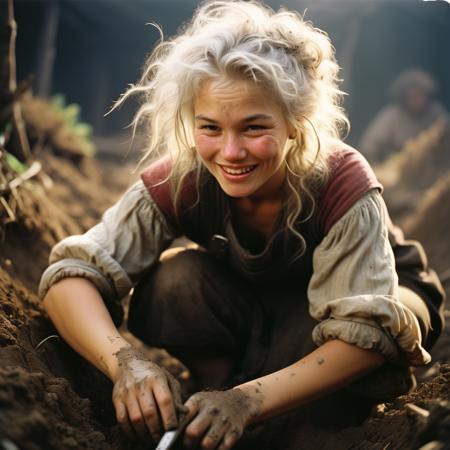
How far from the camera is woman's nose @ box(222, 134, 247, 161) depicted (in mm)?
1886

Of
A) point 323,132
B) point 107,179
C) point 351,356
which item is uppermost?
point 323,132

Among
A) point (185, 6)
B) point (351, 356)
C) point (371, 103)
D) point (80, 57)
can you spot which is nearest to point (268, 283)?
point (351, 356)

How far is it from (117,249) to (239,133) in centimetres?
60

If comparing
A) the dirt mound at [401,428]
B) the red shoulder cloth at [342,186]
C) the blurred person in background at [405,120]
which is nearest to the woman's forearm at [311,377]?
the dirt mound at [401,428]

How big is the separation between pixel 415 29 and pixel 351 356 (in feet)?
44.5

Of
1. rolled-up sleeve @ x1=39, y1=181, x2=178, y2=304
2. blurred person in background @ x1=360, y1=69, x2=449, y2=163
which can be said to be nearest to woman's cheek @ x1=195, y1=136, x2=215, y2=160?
rolled-up sleeve @ x1=39, y1=181, x2=178, y2=304

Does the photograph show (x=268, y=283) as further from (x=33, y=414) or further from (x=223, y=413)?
(x=33, y=414)

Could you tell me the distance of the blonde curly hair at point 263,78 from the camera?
191cm

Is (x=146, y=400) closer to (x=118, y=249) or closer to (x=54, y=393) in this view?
(x=54, y=393)

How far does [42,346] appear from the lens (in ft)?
6.88

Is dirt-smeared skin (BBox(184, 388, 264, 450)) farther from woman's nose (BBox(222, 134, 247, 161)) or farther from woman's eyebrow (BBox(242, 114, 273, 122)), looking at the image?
woman's eyebrow (BBox(242, 114, 273, 122))

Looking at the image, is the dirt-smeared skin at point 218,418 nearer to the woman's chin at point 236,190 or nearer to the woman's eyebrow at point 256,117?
the woman's chin at point 236,190

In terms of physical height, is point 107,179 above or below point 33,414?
below

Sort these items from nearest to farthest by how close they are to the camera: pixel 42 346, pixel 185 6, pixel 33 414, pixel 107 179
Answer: pixel 33 414
pixel 42 346
pixel 107 179
pixel 185 6
